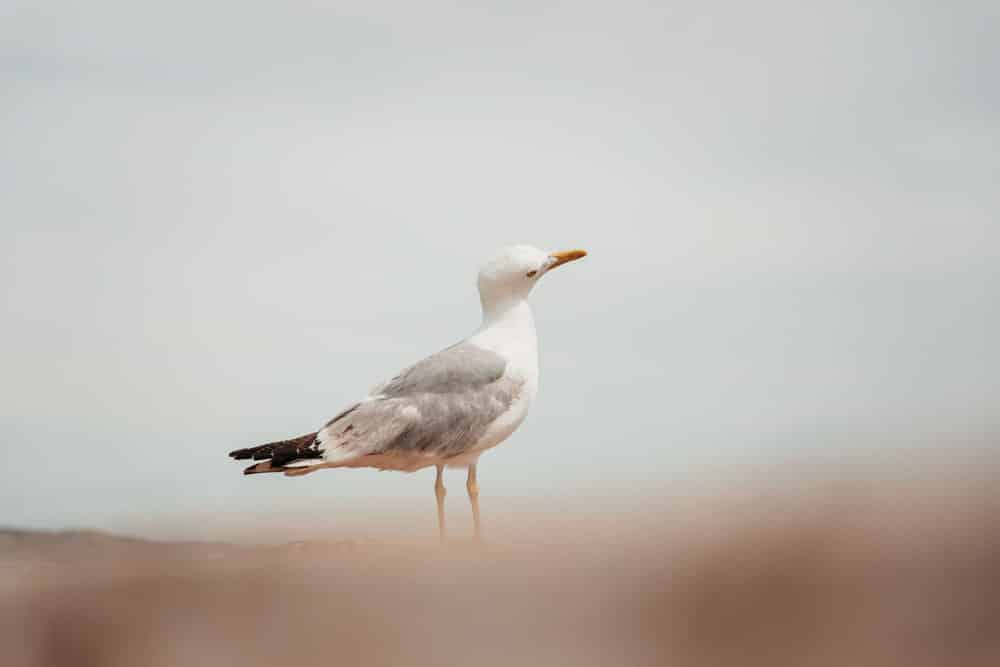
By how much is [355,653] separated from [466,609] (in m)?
0.14

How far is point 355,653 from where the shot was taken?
43.3 inches

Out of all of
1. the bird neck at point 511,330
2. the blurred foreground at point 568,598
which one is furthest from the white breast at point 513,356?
the blurred foreground at point 568,598

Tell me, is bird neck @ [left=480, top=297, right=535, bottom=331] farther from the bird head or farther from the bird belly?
the bird belly

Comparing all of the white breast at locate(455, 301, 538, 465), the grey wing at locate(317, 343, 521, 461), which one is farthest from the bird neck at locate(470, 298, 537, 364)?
the grey wing at locate(317, 343, 521, 461)

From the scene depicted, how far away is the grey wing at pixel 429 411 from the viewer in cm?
604

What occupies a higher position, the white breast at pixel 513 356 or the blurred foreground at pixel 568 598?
the white breast at pixel 513 356

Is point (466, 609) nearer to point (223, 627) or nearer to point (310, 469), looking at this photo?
point (223, 627)

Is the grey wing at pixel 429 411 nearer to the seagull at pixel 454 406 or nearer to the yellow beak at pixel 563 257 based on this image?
the seagull at pixel 454 406

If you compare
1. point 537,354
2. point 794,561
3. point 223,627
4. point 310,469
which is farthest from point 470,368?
point 794,561

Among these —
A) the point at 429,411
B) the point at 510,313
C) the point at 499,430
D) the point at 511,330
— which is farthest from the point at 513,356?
the point at 429,411

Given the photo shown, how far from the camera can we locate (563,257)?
21.8ft

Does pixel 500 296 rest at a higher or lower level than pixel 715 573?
higher

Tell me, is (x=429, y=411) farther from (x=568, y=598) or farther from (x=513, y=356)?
(x=568, y=598)

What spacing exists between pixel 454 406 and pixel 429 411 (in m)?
0.17
